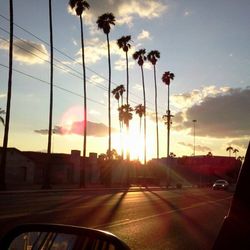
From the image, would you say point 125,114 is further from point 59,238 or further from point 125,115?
point 59,238

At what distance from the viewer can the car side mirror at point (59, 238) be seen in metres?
2.71

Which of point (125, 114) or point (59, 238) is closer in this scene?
point (59, 238)

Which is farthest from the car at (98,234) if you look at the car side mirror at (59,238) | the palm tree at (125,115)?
the palm tree at (125,115)

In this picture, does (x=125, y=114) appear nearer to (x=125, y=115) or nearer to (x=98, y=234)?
(x=125, y=115)

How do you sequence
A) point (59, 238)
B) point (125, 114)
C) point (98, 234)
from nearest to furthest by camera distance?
point (98, 234), point (59, 238), point (125, 114)

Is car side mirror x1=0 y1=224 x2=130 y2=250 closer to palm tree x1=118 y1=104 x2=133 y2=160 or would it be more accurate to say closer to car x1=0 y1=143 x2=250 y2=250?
car x1=0 y1=143 x2=250 y2=250

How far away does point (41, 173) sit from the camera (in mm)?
77625

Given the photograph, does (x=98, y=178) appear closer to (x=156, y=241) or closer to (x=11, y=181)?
(x=11, y=181)

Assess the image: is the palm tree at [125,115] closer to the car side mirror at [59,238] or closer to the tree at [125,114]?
the tree at [125,114]

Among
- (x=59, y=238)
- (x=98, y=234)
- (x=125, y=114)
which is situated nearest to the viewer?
(x=98, y=234)

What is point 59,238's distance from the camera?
2.90m

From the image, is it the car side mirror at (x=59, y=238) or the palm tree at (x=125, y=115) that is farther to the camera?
the palm tree at (x=125, y=115)

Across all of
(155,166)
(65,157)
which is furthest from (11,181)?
(155,166)

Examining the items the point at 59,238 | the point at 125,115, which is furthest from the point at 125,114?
the point at 59,238
